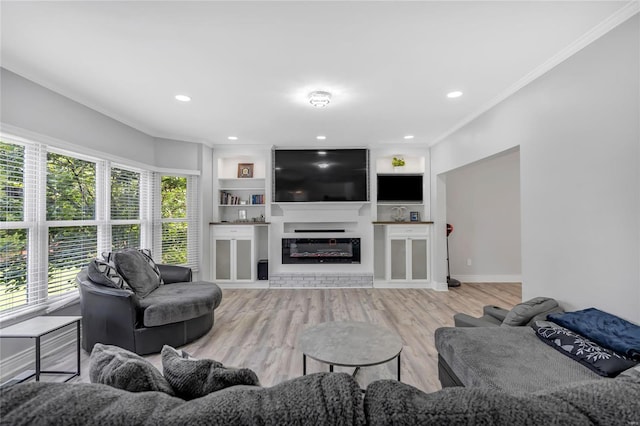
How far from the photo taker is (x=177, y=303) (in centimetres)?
262

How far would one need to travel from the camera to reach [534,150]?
2.37m

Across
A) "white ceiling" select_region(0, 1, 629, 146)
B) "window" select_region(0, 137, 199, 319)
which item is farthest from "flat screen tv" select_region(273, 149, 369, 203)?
"window" select_region(0, 137, 199, 319)

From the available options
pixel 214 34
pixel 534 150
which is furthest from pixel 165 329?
pixel 534 150

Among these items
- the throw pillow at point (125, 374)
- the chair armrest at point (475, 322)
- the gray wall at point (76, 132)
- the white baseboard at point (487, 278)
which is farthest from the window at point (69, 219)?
the white baseboard at point (487, 278)

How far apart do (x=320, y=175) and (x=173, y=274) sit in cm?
284

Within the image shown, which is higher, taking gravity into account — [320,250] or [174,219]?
[174,219]

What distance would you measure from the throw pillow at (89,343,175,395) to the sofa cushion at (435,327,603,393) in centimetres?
148

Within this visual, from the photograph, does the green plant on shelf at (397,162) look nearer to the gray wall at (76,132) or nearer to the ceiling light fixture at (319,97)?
the ceiling light fixture at (319,97)

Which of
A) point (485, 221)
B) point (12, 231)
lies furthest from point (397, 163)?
point (12, 231)

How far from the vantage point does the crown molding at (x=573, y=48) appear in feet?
5.34

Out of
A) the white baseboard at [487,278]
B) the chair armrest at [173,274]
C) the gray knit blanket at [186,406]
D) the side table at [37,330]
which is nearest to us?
the gray knit blanket at [186,406]

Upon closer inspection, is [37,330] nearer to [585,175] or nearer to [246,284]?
[246,284]

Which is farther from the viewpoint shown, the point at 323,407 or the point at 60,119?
the point at 60,119

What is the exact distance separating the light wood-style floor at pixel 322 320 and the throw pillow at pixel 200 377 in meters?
1.42
